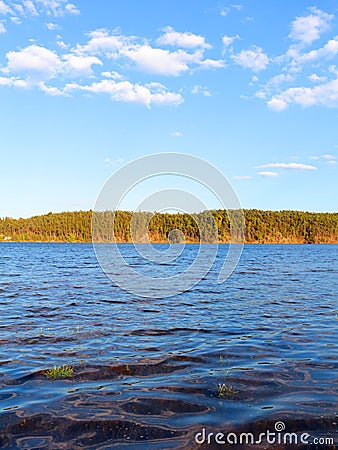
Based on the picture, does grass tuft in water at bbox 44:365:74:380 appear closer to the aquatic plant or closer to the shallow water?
the shallow water

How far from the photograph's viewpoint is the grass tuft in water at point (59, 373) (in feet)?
34.6

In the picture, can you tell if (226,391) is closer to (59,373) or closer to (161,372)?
(161,372)

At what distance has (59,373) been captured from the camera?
10.7 meters

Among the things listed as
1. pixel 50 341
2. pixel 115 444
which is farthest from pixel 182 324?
pixel 115 444

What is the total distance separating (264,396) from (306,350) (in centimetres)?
449

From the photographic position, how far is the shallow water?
307 inches

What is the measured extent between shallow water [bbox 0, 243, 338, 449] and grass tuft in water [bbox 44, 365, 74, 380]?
0.19 meters

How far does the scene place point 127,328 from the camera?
644 inches

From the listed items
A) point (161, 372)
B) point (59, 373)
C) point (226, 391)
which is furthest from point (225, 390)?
point (59, 373)

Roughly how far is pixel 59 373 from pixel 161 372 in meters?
2.68

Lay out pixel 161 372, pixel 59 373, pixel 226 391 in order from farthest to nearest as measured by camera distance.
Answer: pixel 161 372
pixel 59 373
pixel 226 391

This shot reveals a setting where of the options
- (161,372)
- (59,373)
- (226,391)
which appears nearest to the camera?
(226,391)

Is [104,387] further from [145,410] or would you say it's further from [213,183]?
[213,183]

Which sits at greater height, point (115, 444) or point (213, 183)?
point (213, 183)
